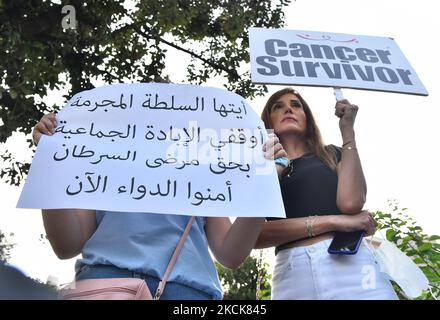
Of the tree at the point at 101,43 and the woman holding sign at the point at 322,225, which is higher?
the tree at the point at 101,43

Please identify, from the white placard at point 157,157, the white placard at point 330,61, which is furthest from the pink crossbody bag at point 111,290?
the white placard at point 330,61

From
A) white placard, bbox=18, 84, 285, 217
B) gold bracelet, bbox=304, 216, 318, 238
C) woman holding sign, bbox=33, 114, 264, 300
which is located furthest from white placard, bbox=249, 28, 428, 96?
woman holding sign, bbox=33, 114, 264, 300

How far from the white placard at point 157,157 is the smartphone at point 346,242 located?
0.28m

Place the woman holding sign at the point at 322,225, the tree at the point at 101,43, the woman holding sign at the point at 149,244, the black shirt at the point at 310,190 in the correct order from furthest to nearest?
the tree at the point at 101,43
the black shirt at the point at 310,190
the woman holding sign at the point at 322,225
the woman holding sign at the point at 149,244

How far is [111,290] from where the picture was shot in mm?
1176

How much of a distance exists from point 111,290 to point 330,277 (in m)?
0.72

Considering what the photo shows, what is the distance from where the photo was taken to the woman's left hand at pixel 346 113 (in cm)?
179

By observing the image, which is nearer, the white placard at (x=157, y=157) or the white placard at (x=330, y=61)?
the white placard at (x=157, y=157)

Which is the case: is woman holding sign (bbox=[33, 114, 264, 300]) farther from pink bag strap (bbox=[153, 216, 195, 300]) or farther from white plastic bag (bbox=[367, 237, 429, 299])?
white plastic bag (bbox=[367, 237, 429, 299])

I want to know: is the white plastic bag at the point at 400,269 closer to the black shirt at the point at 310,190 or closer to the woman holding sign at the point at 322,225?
the woman holding sign at the point at 322,225

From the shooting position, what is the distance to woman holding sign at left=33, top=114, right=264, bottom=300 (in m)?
1.27

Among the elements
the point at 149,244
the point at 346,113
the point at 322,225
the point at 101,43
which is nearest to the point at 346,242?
the point at 322,225

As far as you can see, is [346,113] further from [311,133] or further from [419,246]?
[419,246]

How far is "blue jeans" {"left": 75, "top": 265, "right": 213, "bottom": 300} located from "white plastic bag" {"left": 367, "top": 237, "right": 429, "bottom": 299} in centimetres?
67
